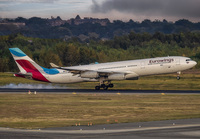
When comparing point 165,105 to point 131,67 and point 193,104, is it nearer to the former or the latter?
point 193,104

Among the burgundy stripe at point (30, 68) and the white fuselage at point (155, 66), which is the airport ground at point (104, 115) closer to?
the white fuselage at point (155, 66)

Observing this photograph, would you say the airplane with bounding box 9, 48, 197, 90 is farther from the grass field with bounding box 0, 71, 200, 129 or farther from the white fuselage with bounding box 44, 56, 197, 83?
the grass field with bounding box 0, 71, 200, 129

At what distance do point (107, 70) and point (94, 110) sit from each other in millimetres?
24161

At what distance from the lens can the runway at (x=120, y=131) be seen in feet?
75.7

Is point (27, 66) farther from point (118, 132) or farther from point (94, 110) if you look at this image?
point (118, 132)

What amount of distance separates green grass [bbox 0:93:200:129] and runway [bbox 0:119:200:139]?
260 cm

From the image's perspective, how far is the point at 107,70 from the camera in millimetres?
61688

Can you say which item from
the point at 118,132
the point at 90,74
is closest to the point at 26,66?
the point at 90,74

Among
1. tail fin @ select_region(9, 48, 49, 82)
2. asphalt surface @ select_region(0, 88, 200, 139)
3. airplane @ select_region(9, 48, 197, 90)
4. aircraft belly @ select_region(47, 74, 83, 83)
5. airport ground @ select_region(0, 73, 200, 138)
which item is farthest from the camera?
tail fin @ select_region(9, 48, 49, 82)

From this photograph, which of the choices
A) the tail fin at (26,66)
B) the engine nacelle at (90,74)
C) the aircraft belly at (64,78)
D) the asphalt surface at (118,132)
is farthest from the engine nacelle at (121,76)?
the asphalt surface at (118,132)

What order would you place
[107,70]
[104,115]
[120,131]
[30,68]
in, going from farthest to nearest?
[30,68] < [107,70] < [104,115] < [120,131]

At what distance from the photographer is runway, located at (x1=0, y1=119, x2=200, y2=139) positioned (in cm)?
2306

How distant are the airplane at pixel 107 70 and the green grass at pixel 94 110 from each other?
28.8 ft

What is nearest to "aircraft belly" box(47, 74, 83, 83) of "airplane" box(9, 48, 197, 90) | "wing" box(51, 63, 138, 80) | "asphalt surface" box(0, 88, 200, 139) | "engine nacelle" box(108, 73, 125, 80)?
"airplane" box(9, 48, 197, 90)
